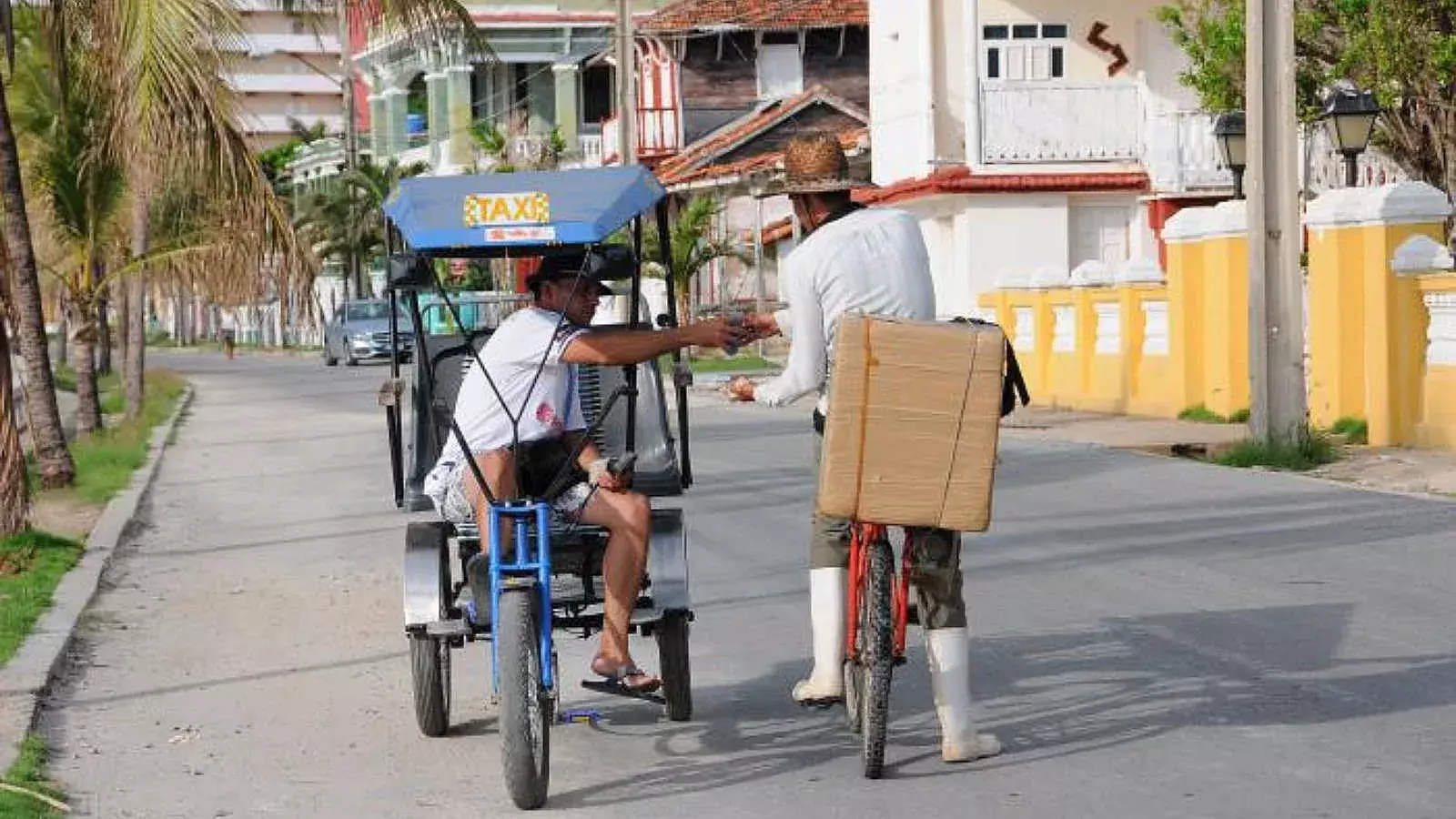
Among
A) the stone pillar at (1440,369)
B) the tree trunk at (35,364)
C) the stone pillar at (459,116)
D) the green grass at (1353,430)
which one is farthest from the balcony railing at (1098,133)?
the stone pillar at (459,116)

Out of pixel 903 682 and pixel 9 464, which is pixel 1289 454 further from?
pixel 903 682

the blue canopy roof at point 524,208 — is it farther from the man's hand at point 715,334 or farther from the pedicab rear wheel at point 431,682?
the pedicab rear wheel at point 431,682

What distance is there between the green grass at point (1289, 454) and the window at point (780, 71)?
41.4 meters

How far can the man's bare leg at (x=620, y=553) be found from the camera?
28.3 feet

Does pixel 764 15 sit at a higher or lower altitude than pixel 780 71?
higher

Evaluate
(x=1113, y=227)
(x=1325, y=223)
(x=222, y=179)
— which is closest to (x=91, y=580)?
(x=222, y=179)

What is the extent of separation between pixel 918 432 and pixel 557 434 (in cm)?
149

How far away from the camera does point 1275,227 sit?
66.3 ft

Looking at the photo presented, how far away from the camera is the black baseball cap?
8641mm

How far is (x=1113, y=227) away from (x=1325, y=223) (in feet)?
61.4

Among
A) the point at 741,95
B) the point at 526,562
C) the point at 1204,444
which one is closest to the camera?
the point at 526,562

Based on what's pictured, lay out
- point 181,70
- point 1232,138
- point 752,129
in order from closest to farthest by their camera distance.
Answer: point 181,70
point 1232,138
point 752,129

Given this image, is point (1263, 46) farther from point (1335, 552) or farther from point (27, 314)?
point (27, 314)

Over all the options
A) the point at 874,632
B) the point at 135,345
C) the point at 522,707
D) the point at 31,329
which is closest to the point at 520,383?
the point at 522,707
